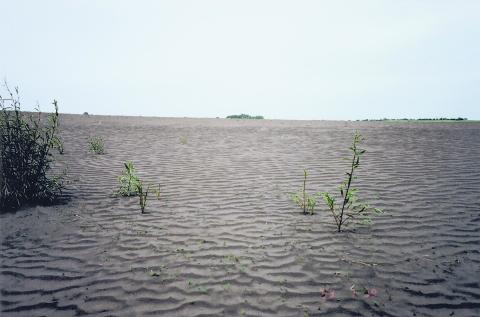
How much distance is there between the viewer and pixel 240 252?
4.59m

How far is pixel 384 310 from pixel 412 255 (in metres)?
1.40

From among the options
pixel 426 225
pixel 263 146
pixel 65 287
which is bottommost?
pixel 65 287

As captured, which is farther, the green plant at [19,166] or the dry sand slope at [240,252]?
the green plant at [19,166]

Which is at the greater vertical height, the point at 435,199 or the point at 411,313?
the point at 435,199

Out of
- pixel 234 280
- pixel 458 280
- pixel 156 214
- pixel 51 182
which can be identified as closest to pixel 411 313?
pixel 458 280

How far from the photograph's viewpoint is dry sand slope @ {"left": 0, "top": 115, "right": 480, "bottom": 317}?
11.6 ft

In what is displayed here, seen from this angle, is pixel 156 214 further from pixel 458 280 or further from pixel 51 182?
pixel 458 280

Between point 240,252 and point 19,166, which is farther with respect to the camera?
point 19,166

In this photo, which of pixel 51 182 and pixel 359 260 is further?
pixel 51 182

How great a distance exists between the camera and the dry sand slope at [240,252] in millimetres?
3545

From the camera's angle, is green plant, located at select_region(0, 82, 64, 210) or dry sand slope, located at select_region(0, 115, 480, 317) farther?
green plant, located at select_region(0, 82, 64, 210)

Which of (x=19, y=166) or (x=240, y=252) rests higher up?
(x=19, y=166)

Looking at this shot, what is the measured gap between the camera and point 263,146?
14.1 m

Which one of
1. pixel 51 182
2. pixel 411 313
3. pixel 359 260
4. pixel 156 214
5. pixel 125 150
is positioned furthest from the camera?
pixel 125 150
